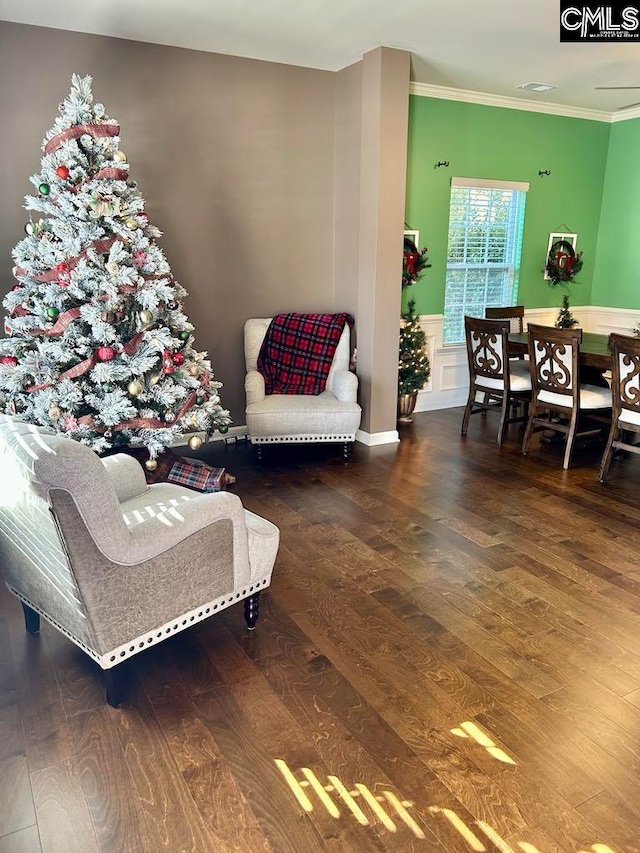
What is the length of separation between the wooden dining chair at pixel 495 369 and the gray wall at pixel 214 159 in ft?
3.67

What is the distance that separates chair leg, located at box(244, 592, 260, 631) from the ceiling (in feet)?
10.4

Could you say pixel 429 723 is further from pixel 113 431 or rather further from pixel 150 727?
pixel 113 431

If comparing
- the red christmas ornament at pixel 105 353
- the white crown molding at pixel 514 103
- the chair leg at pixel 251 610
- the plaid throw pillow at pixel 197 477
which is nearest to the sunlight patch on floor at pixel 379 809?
the chair leg at pixel 251 610

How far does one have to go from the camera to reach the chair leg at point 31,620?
2.51 m

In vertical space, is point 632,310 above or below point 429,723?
above

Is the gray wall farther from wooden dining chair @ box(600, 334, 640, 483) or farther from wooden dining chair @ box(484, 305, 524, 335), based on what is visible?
wooden dining chair @ box(600, 334, 640, 483)

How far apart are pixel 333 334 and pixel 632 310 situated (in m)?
3.56

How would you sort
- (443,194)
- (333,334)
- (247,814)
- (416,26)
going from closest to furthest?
1. (247,814)
2. (416,26)
3. (333,334)
4. (443,194)

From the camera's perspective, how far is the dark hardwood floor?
5.59 ft

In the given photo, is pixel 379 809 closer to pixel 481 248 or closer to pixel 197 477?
pixel 197 477

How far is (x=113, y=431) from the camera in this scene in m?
3.40

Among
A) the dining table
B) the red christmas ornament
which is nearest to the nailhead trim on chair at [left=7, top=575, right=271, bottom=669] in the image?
the red christmas ornament

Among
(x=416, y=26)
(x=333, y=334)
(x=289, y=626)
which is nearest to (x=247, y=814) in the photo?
(x=289, y=626)

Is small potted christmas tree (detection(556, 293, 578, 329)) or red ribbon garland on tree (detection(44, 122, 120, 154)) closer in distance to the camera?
red ribbon garland on tree (detection(44, 122, 120, 154))
